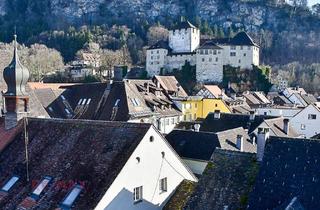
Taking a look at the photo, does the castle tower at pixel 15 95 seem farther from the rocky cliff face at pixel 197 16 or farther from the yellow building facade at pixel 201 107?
the rocky cliff face at pixel 197 16

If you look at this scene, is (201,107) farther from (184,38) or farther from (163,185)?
(184,38)

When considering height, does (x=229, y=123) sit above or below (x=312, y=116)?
above

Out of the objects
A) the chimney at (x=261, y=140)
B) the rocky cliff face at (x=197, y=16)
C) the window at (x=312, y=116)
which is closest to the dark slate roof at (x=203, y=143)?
the chimney at (x=261, y=140)

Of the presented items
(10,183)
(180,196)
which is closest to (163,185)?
(180,196)

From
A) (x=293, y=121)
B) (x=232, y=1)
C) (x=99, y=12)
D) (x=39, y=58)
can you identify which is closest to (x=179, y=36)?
(x=39, y=58)

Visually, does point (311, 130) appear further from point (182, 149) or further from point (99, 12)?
point (99, 12)

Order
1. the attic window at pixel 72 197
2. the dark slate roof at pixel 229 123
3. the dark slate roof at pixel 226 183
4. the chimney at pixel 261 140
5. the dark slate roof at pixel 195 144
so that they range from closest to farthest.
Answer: the attic window at pixel 72 197, the dark slate roof at pixel 226 183, the chimney at pixel 261 140, the dark slate roof at pixel 195 144, the dark slate roof at pixel 229 123

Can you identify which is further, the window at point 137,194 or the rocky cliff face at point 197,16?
A: the rocky cliff face at point 197,16
